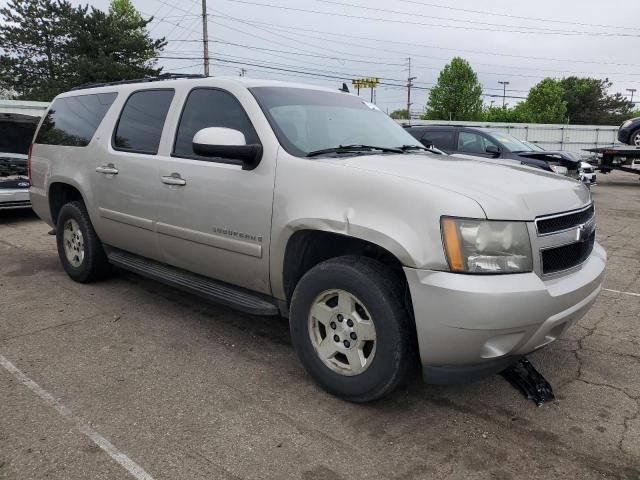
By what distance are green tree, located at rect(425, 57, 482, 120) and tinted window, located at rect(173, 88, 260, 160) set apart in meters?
47.4

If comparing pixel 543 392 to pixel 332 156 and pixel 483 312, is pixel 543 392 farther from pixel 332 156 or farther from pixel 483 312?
pixel 332 156

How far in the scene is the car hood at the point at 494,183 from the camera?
2.71 m

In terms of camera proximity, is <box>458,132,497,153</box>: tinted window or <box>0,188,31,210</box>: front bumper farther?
<box>458,132,497,153</box>: tinted window

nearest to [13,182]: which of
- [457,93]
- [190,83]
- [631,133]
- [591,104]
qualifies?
[190,83]

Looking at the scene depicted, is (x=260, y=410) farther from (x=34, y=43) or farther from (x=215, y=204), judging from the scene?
(x=34, y=43)

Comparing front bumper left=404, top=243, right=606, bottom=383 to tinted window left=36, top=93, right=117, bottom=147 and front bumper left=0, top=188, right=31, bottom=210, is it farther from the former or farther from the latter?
front bumper left=0, top=188, right=31, bottom=210

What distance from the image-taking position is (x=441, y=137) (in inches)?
461

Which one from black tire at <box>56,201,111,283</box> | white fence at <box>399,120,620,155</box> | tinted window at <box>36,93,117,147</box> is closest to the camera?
tinted window at <box>36,93,117,147</box>

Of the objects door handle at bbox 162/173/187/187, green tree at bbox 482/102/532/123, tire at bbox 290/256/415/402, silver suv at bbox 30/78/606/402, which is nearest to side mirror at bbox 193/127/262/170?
silver suv at bbox 30/78/606/402

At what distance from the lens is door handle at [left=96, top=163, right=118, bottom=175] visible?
14.7 ft

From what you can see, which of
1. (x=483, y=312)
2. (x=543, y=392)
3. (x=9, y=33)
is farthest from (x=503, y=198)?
(x=9, y=33)

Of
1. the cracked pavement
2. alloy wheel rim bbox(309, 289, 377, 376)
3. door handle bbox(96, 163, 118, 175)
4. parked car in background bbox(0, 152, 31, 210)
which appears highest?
door handle bbox(96, 163, 118, 175)

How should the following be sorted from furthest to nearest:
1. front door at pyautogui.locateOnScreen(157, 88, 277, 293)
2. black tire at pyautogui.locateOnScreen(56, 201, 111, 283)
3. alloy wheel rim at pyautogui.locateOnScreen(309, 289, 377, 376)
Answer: black tire at pyautogui.locateOnScreen(56, 201, 111, 283) → front door at pyautogui.locateOnScreen(157, 88, 277, 293) → alloy wheel rim at pyautogui.locateOnScreen(309, 289, 377, 376)

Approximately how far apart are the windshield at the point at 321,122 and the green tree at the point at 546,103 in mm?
53437
